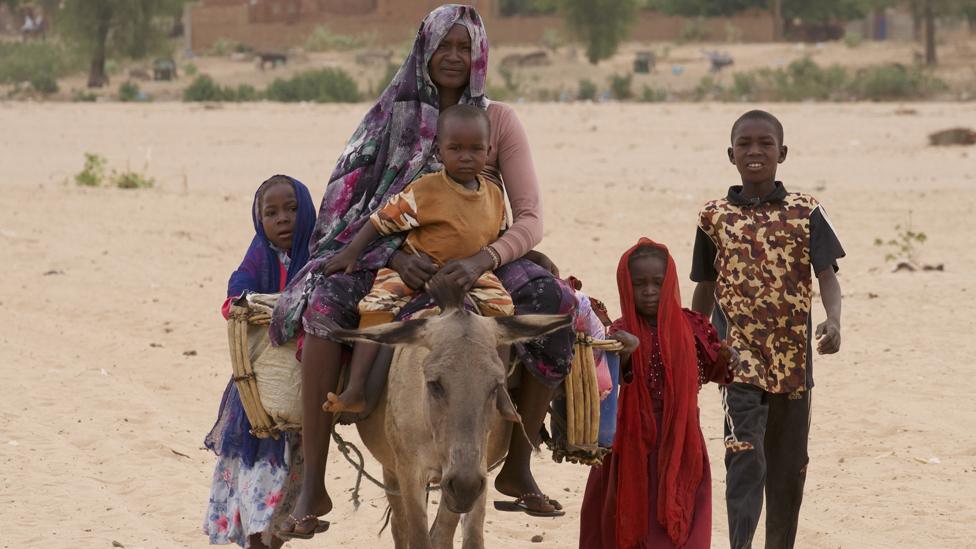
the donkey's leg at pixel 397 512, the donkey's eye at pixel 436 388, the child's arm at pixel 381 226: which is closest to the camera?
the donkey's eye at pixel 436 388

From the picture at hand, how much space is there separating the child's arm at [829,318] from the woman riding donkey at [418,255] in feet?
3.44

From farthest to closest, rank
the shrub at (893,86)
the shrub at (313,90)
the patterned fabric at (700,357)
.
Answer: the shrub at (313,90) < the shrub at (893,86) < the patterned fabric at (700,357)

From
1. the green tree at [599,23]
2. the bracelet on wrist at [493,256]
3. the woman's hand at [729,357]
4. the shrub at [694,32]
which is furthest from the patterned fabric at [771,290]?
the shrub at [694,32]

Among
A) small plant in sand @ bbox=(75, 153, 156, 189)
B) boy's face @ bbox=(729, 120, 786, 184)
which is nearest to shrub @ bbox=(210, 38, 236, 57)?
small plant in sand @ bbox=(75, 153, 156, 189)

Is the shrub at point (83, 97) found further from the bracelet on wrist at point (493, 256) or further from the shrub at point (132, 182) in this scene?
the bracelet on wrist at point (493, 256)

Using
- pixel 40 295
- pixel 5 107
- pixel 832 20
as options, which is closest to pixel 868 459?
pixel 40 295

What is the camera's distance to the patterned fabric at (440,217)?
16.3 ft

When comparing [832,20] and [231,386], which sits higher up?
[832,20]

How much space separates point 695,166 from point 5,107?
16155mm

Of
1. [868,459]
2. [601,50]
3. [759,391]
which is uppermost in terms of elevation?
[601,50]

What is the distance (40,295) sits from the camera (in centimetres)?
1325

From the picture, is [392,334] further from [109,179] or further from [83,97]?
[83,97]

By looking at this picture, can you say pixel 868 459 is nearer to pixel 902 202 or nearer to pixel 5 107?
pixel 902 202

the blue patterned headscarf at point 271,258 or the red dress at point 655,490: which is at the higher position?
the blue patterned headscarf at point 271,258
